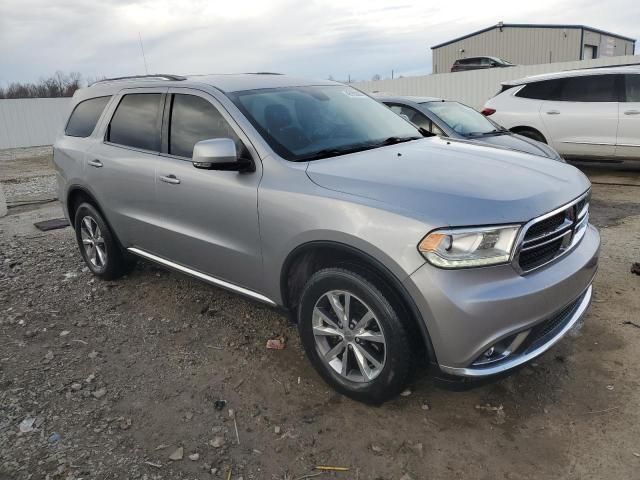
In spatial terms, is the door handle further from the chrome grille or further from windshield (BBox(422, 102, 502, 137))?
windshield (BBox(422, 102, 502, 137))

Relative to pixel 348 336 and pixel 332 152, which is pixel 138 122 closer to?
pixel 332 152

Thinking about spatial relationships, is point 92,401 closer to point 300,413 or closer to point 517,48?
point 300,413

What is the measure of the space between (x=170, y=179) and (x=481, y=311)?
93.0 inches

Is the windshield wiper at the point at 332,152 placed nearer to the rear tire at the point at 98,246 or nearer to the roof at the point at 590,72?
the rear tire at the point at 98,246

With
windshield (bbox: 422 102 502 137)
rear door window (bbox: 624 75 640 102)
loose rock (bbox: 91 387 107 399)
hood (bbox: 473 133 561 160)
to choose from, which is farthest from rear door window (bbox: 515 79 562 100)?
loose rock (bbox: 91 387 107 399)

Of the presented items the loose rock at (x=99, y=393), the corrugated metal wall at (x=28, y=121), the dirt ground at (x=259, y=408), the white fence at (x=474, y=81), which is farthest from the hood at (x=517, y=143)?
the corrugated metal wall at (x=28, y=121)

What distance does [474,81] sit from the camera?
61.0ft

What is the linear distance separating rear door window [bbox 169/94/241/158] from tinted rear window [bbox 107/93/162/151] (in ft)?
0.68

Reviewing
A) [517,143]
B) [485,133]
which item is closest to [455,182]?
[517,143]

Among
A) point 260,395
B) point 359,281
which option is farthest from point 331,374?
point 359,281

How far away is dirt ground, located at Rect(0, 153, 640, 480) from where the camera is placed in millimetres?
2543

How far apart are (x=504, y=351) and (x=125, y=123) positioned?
344cm

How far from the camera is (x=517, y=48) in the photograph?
3419 centimetres

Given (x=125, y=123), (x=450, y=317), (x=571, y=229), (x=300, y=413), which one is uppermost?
(x=125, y=123)
